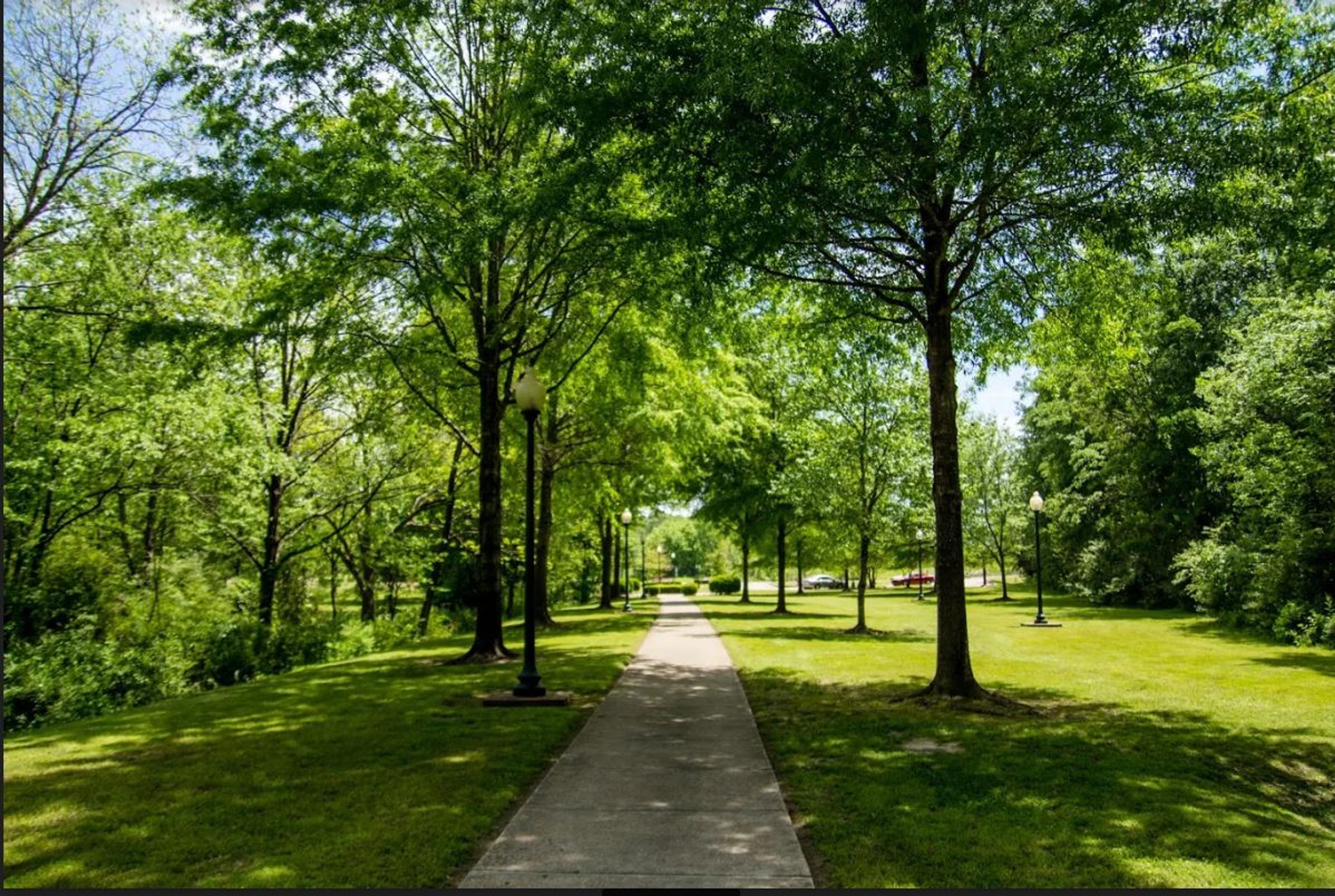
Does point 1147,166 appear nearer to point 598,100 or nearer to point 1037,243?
point 1037,243

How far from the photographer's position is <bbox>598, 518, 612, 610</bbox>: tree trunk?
33094 millimetres

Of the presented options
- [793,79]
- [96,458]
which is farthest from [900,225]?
[96,458]

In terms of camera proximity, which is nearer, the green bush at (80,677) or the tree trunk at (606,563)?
the green bush at (80,677)

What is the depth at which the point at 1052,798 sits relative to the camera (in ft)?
20.6

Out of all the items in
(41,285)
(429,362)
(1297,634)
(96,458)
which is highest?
(41,285)

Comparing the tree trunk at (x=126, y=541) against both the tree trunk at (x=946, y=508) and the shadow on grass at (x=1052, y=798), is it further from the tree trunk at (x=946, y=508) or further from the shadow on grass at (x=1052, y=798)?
the tree trunk at (x=946, y=508)

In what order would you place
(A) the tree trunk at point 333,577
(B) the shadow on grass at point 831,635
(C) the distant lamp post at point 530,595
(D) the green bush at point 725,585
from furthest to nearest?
(D) the green bush at point 725,585
(A) the tree trunk at point 333,577
(B) the shadow on grass at point 831,635
(C) the distant lamp post at point 530,595

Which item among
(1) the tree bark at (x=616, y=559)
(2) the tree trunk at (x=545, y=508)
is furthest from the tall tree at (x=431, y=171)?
(1) the tree bark at (x=616, y=559)

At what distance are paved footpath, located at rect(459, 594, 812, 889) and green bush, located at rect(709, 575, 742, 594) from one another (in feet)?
148

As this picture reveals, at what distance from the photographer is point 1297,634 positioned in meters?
17.9

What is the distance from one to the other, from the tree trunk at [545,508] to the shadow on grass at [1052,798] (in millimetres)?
14577

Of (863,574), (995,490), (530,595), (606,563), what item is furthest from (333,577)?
(995,490)

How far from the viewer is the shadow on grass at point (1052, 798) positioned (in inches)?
191

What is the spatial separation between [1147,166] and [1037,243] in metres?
2.58
